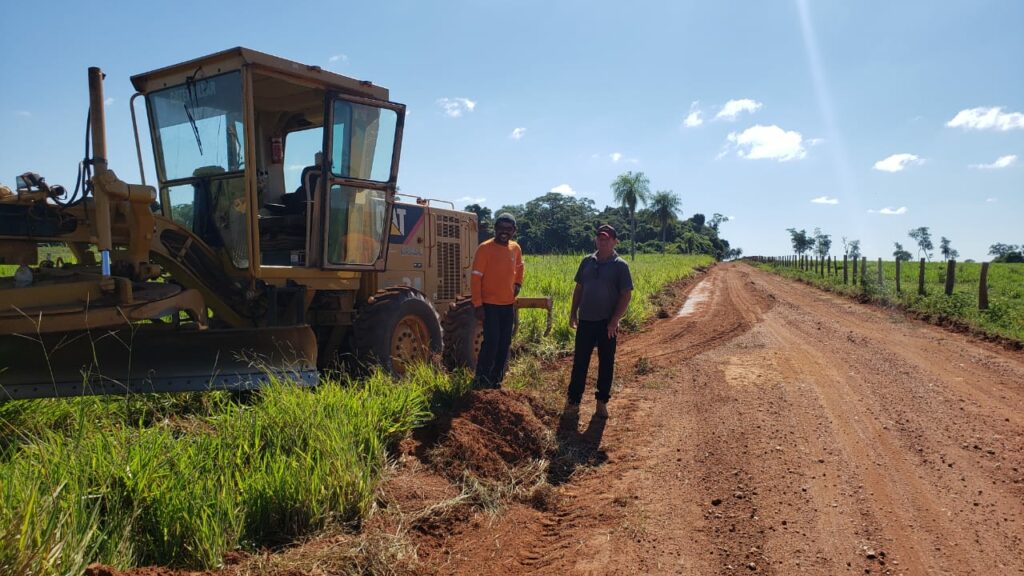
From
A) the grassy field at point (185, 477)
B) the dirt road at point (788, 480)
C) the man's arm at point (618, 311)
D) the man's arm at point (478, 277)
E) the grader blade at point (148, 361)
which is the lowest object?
the dirt road at point (788, 480)

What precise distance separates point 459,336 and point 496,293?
1570 millimetres

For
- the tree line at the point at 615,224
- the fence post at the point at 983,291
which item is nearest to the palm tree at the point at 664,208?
the tree line at the point at 615,224

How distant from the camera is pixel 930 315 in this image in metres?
14.3

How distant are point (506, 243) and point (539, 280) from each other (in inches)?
336

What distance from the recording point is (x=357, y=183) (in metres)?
6.07

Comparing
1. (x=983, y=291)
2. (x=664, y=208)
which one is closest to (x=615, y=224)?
(x=664, y=208)

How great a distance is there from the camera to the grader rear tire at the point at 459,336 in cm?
757

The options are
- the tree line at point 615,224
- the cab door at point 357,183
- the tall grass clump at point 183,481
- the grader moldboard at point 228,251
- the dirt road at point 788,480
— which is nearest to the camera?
the tall grass clump at point 183,481

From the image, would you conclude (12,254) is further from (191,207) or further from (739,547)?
(739,547)

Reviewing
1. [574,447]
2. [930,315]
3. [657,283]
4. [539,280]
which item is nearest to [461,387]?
[574,447]

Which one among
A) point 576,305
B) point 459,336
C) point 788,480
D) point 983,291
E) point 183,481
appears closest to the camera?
point 183,481

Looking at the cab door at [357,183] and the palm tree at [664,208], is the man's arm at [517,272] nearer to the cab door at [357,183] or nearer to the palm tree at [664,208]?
the cab door at [357,183]

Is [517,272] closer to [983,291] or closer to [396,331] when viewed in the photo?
[396,331]

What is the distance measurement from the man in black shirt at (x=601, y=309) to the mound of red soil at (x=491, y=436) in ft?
2.61
